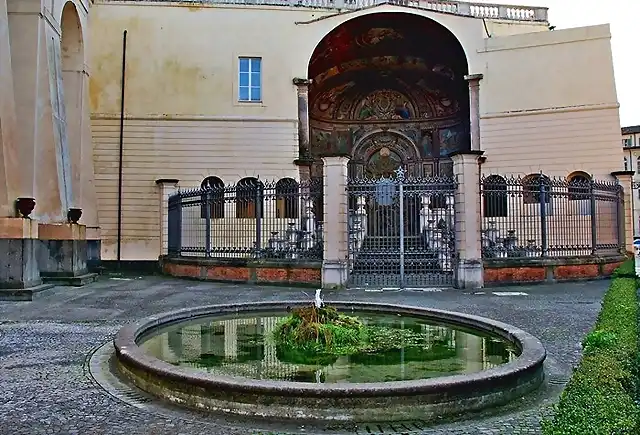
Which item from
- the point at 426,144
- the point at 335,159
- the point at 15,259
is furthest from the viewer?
the point at 426,144

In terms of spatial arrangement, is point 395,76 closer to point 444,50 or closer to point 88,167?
point 444,50

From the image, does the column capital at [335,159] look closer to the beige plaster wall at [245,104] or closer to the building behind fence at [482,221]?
the building behind fence at [482,221]

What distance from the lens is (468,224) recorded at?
47.9 ft

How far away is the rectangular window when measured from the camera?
23.2 m

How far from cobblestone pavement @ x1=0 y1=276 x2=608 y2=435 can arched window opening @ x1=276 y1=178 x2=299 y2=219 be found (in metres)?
2.57

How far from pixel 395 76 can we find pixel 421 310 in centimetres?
2018

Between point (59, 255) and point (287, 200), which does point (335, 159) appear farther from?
point (59, 255)

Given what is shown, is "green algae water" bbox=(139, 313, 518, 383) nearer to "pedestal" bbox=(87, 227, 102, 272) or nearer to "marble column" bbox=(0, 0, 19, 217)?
"marble column" bbox=(0, 0, 19, 217)

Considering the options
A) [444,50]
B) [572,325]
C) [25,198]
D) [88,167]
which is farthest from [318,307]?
[444,50]

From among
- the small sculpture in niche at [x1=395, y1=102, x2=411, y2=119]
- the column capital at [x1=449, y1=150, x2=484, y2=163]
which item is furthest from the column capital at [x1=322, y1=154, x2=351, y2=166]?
the small sculpture in niche at [x1=395, y1=102, x2=411, y2=119]

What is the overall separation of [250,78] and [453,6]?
31.8ft

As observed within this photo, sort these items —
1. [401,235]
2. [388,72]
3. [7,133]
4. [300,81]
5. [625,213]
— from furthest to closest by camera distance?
1. [388,72]
2. [300,81]
3. [625,213]
4. [401,235]
5. [7,133]

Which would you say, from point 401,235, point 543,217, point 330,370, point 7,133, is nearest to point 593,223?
point 543,217

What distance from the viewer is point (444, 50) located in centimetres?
2478
